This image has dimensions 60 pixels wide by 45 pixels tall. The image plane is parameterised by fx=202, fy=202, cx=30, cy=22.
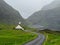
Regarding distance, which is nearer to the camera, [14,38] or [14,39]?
[14,39]

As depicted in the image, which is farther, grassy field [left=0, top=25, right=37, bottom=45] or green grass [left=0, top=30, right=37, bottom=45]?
grassy field [left=0, top=25, right=37, bottom=45]

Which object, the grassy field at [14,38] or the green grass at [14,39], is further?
the grassy field at [14,38]

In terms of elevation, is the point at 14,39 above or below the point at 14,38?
below
